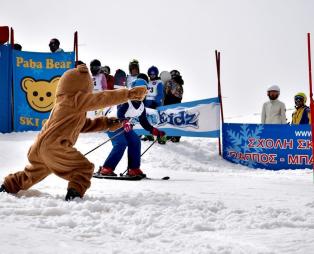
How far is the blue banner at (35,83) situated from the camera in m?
12.1

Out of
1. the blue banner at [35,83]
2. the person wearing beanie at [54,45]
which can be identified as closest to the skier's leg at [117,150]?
the blue banner at [35,83]

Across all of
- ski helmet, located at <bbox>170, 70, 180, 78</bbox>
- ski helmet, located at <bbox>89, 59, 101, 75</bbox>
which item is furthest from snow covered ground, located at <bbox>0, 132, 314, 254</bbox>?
ski helmet, located at <bbox>170, 70, 180, 78</bbox>

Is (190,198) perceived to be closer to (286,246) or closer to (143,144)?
(286,246)

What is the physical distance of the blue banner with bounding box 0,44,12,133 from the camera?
1196 cm

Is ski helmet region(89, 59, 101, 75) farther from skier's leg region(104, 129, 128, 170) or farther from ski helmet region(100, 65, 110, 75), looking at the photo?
skier's leg region(104, 129, 128, 170)

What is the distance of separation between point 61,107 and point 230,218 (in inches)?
71.4

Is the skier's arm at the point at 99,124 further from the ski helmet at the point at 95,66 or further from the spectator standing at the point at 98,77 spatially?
the ski helmet at the point at 95,66

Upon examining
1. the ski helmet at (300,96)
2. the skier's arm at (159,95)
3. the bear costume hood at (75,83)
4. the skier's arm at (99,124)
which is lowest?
the skier's arm at (99,124)

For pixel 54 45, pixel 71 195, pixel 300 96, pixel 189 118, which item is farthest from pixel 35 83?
pixel 71 195

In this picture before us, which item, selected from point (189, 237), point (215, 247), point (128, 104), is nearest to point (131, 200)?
point (189, 237)

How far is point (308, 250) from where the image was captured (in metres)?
3.00

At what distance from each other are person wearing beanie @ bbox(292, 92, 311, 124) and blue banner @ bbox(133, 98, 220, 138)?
1.42m

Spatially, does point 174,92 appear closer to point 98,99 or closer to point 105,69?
point 105,69

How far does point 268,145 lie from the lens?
1032cm
